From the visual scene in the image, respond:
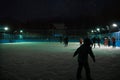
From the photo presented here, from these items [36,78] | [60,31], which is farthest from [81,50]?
[60,31]

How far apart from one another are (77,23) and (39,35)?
38451 mm

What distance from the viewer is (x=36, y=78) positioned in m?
7.84

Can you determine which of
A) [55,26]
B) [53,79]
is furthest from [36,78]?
[55,26]

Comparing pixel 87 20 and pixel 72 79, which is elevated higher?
pixel 87 20

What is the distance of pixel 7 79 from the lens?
24.9ft

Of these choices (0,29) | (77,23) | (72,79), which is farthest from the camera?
(77,23)

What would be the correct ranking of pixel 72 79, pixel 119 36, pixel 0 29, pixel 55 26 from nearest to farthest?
1. pixel 72 79
2. pixel 119 36
3. pixel 0 29
4. pixel 55 26

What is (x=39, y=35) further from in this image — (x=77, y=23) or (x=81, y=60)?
(x=81, y=60)

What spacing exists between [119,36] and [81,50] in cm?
2777

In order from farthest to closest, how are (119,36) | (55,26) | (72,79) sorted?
(55,26)
(119,36)
(72,79)

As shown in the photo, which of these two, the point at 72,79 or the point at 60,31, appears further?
the point at 60,31

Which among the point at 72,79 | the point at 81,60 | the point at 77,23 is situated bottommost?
the point at 72,79

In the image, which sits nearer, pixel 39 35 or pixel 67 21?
pixel 39 35

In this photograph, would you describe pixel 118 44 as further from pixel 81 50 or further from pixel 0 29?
pixel 0 29
